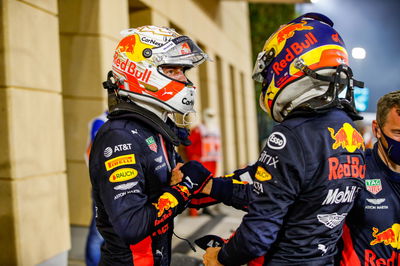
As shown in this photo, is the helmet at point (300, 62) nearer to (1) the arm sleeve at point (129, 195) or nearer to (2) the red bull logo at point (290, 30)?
(2) the red bull logo at point (290, 30)

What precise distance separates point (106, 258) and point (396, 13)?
3.73 metres

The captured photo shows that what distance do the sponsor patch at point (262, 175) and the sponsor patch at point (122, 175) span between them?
541 millimetres

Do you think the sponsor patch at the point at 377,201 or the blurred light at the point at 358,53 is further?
the blurred light at the point at 358,53

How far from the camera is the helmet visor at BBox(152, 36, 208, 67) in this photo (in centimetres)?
209

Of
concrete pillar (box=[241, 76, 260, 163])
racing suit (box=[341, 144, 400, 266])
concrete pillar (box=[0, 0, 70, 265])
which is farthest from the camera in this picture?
concrete pillar (box=[241, 76, 260, 163])

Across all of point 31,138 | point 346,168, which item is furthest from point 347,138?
point 31,138

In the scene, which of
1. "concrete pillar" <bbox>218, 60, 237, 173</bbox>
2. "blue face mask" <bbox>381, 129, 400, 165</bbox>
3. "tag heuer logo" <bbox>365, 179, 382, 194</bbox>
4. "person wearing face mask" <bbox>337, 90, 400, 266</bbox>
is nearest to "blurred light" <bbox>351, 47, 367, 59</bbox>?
"person wearing face mask" <bbox>337, 90, 400, 266</bbox>

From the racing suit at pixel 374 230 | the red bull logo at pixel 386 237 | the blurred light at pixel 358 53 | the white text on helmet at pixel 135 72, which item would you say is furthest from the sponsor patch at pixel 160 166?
the blurred light at pixel 358 53

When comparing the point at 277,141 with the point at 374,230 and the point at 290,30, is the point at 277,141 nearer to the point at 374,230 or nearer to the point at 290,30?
the point at 290,30

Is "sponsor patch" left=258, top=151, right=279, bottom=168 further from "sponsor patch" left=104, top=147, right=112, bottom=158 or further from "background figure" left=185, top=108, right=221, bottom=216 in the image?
"background figure" left=185, top=108, right=221, bottom=216

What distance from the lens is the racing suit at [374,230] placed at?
2.19 m

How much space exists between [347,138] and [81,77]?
14.7 ft

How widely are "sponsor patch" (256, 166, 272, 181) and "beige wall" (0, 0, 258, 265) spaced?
2802 millimetres

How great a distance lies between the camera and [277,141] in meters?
1.73
